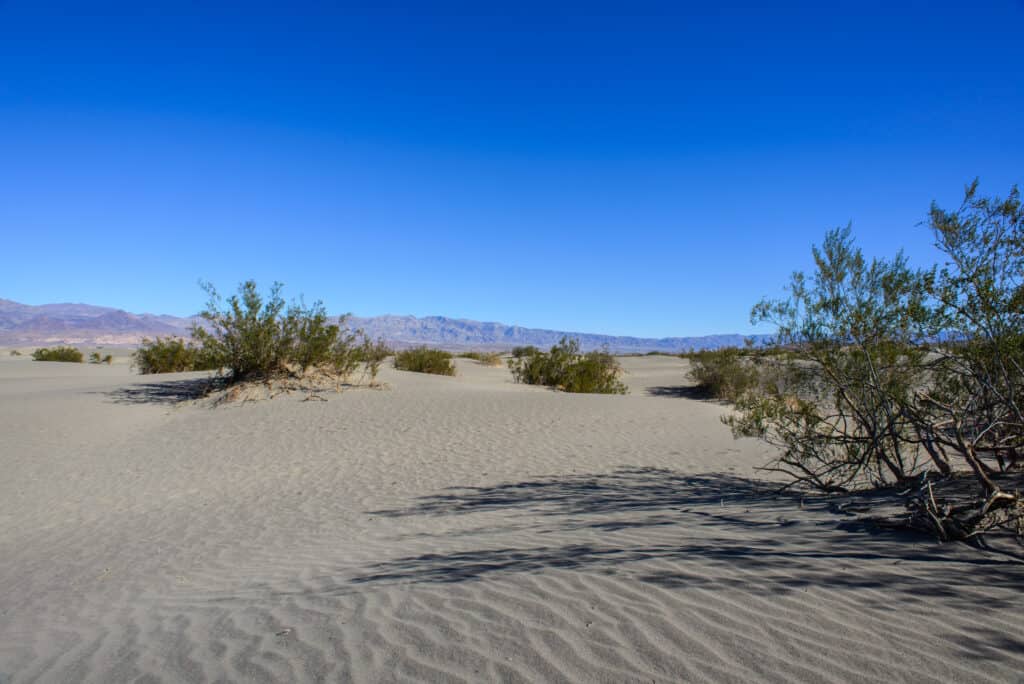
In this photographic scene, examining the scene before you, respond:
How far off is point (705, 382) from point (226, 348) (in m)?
15.8

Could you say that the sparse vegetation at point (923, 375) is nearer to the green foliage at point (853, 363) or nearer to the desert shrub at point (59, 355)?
the green foliage at point (853, 363)

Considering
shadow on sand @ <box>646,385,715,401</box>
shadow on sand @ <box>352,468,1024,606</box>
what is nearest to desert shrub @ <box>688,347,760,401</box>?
shadow on sand @ <box>646,385,715,401</box>

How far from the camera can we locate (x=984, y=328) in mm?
5266

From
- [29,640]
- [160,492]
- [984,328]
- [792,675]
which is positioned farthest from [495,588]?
[160,492]

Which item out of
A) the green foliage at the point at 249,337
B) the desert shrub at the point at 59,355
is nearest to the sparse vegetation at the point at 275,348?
the green foliage at the point at 249,337

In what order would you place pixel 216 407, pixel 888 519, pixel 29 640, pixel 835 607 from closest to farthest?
pixel 835 607, pixel 29 640, pixel 888 519, pixel 216 407

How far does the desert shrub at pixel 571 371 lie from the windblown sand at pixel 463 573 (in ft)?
32.8

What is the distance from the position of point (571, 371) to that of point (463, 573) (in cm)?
1722

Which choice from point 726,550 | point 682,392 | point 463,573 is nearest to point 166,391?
point 463,573

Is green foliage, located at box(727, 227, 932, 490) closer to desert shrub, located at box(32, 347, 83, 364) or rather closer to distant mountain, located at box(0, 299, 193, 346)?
desert shrub, located at box(32, 347, 83, 364)

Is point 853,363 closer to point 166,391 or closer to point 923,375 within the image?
point 923,375

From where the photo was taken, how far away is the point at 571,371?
2152 centimetres

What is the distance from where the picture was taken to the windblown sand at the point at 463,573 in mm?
3158

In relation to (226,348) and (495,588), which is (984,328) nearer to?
(495,588)
